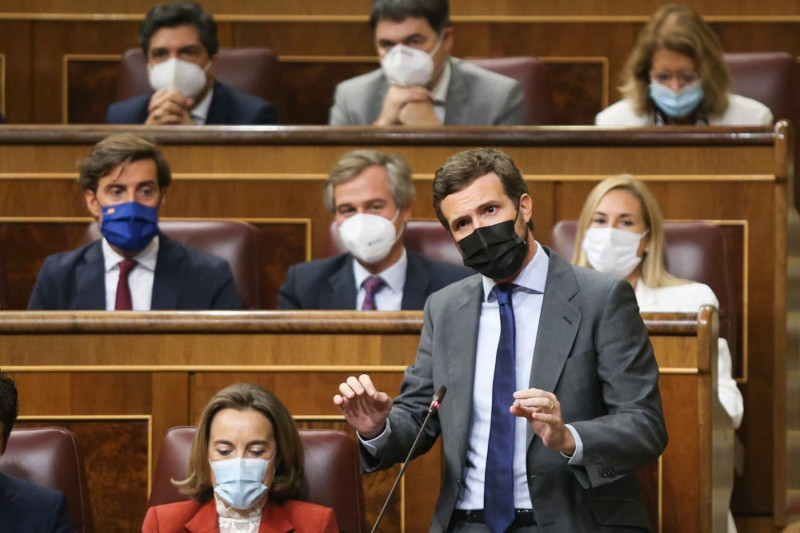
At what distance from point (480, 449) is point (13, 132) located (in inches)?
45.7

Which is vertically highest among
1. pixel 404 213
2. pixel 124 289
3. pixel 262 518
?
pixel 404 213

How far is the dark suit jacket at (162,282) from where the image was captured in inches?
71.0

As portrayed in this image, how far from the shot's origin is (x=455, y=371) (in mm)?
1216

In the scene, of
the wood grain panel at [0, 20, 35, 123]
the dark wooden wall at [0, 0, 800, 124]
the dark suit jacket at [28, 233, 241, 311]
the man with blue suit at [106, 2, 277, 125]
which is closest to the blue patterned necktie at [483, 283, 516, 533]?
the dark suit jacket at [28, 233, 241, 311]

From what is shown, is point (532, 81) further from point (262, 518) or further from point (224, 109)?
point (262, 518)

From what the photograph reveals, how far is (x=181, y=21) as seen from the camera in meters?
2.23

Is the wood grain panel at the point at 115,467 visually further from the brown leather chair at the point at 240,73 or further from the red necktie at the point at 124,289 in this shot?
the brown leather chair at the point at 240,73

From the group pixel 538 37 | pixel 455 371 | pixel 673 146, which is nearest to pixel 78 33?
pixel 538 37

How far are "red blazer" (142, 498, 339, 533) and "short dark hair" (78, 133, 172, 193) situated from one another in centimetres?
67

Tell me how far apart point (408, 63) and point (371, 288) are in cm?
50

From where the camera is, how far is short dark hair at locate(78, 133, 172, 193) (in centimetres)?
183

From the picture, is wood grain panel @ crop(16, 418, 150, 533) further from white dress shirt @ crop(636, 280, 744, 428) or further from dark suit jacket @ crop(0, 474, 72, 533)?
white dress shirt @ crop(636, 280, 744, 428)

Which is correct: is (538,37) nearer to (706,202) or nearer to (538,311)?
(706,202)

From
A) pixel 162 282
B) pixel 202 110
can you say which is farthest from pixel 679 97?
pixel 162 282
